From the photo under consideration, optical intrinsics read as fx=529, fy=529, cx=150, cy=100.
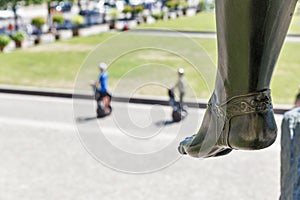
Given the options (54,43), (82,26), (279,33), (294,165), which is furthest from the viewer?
(82,26)

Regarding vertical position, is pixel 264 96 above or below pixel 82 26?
above

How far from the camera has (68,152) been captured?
8.04 metres

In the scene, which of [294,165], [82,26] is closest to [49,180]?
[294,165]

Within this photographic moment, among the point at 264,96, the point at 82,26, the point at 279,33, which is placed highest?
the point at 279,33

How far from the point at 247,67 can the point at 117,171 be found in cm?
565

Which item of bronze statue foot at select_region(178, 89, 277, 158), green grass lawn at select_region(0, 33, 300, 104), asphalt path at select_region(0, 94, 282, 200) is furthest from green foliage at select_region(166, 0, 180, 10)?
bronze statue foot at select_region(178, 89, 277, 158)

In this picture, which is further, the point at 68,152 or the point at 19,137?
the point at 19,137

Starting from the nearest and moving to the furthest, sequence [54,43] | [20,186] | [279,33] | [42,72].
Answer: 1. [279,33]
2. [20,186]
3. [42,72]
4. [54,43]

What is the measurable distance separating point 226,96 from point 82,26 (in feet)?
77.3

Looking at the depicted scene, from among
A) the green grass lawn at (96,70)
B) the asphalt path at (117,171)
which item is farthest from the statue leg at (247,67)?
the green grass lawn at (96,70)

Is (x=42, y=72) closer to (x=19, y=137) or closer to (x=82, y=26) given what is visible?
(x=19, y=137)

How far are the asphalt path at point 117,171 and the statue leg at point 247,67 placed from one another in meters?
3.13

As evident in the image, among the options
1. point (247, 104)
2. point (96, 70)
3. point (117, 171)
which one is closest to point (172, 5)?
point (96, 70)

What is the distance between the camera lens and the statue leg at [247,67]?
6.22ft
